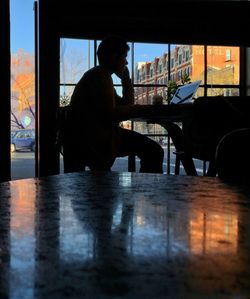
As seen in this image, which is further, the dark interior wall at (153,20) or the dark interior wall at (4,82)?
the dark interior wall at (153,20)

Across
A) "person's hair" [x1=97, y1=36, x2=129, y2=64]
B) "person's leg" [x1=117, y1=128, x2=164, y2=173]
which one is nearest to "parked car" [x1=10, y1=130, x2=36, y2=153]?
"person's leg" [x1=117, y1=128, x2=164, y2=173]

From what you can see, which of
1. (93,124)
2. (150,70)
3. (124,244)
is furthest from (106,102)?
(150,70)

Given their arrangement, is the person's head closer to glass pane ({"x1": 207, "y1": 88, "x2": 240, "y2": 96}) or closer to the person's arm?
the person's arm

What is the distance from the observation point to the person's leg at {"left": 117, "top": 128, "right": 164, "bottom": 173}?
2578 millimetres

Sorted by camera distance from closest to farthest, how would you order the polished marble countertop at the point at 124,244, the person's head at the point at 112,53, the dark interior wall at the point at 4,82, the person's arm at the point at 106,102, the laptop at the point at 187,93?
the polished marble countertop at the point at 124,244
the person's arm at the point at 106,102
the person's head at the point at 112,53
the laptop at the point at 187,93
the dark interior wall at the point at 4,82

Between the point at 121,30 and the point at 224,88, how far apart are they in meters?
1.50

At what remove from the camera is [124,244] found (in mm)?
423

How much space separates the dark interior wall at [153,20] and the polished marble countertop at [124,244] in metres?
4.12

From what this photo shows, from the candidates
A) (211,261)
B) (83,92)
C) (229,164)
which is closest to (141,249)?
(211,261)

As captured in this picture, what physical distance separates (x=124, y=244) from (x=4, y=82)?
13.3 feet

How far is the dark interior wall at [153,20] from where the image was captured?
4.74 meters

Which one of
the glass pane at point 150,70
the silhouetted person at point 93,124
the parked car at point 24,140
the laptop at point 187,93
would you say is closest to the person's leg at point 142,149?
the silhouetted person at point 93,124

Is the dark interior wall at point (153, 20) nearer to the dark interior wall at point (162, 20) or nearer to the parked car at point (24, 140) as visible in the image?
the dark interior wall at point (162, 20)

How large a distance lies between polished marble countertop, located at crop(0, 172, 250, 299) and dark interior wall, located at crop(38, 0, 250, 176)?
4.12 m
